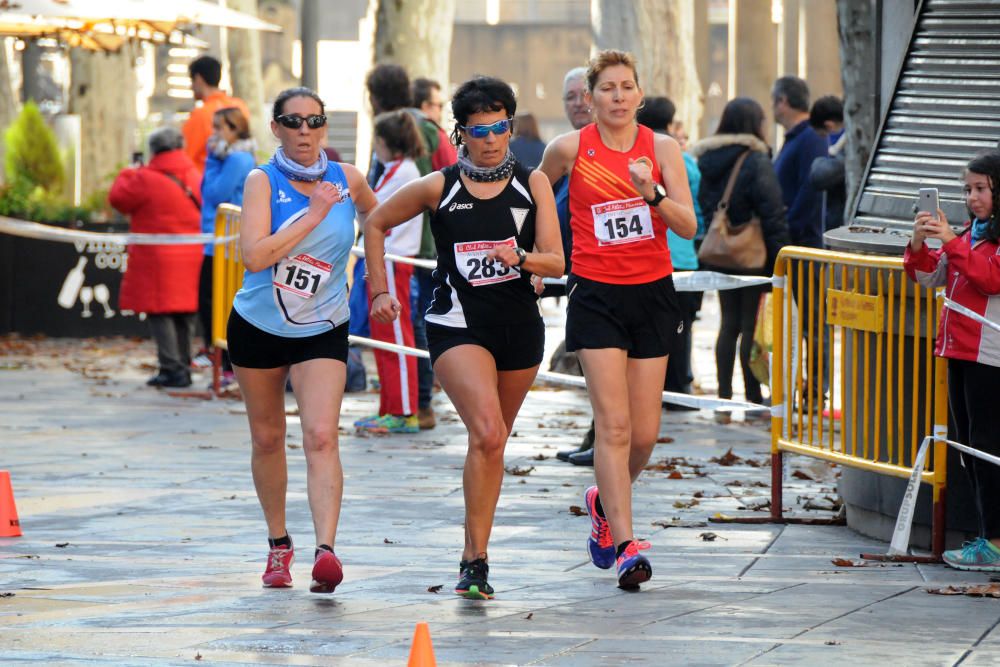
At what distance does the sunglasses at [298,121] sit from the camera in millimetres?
6938

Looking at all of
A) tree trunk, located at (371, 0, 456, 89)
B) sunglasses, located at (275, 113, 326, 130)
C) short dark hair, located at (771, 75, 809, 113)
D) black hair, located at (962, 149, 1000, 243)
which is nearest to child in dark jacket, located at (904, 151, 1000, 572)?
black hair, located at (962, 149, 1000, 243)

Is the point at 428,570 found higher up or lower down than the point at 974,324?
lower down

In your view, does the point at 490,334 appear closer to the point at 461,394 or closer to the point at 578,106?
the point at 461,394

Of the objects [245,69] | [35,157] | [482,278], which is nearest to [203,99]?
[35,157]

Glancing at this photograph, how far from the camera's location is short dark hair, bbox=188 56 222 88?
15320 millimetres

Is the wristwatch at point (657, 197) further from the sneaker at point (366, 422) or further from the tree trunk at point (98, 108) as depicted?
the tree trunk at point (98, 108)

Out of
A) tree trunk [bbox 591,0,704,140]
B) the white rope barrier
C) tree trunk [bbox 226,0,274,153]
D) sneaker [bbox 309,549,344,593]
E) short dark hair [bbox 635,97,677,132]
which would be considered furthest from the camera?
tree trunk [bbox 226,0,274,153]

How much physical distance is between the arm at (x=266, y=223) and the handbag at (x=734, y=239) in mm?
5799

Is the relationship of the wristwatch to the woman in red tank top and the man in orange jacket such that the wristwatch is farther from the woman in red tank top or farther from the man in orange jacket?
the man in orange jacket

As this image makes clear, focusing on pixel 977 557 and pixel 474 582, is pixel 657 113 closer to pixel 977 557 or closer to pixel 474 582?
pixel 977 557

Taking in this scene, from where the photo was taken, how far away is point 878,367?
7.88 m

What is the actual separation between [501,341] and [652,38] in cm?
1510

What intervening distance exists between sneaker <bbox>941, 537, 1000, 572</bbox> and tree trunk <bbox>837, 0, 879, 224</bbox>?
362 cm

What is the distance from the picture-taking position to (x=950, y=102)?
824cm
